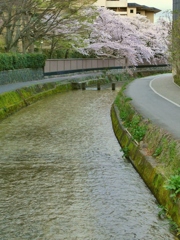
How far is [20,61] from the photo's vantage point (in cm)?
4044

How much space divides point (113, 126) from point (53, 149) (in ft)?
18.7

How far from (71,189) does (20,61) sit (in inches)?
1126

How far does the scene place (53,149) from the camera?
18.6 m

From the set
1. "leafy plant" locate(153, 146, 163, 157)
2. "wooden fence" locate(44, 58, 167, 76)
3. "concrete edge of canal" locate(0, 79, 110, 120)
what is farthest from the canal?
"wooden fence" locate(44, 58, 167, 76)

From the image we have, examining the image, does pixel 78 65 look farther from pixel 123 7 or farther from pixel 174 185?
pixel 174 185

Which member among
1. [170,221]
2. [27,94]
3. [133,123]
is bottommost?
[170,221]

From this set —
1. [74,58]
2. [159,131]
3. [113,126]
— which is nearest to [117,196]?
[159,131]

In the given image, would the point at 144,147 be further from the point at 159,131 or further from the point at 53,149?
the point at 53,149

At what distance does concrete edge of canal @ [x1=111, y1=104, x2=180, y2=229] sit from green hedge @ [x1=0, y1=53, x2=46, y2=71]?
18.9 metres

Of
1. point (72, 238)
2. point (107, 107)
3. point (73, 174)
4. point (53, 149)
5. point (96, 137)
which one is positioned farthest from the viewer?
point (107, 107)

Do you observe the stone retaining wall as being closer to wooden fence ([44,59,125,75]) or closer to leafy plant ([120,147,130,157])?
wooden fence ([44,59,125,75])

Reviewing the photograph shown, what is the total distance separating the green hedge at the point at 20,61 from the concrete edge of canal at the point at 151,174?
18.9 m

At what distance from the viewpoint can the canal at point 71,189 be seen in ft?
32.7

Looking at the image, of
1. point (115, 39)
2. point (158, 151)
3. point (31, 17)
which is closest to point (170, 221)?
point (158, 151)
